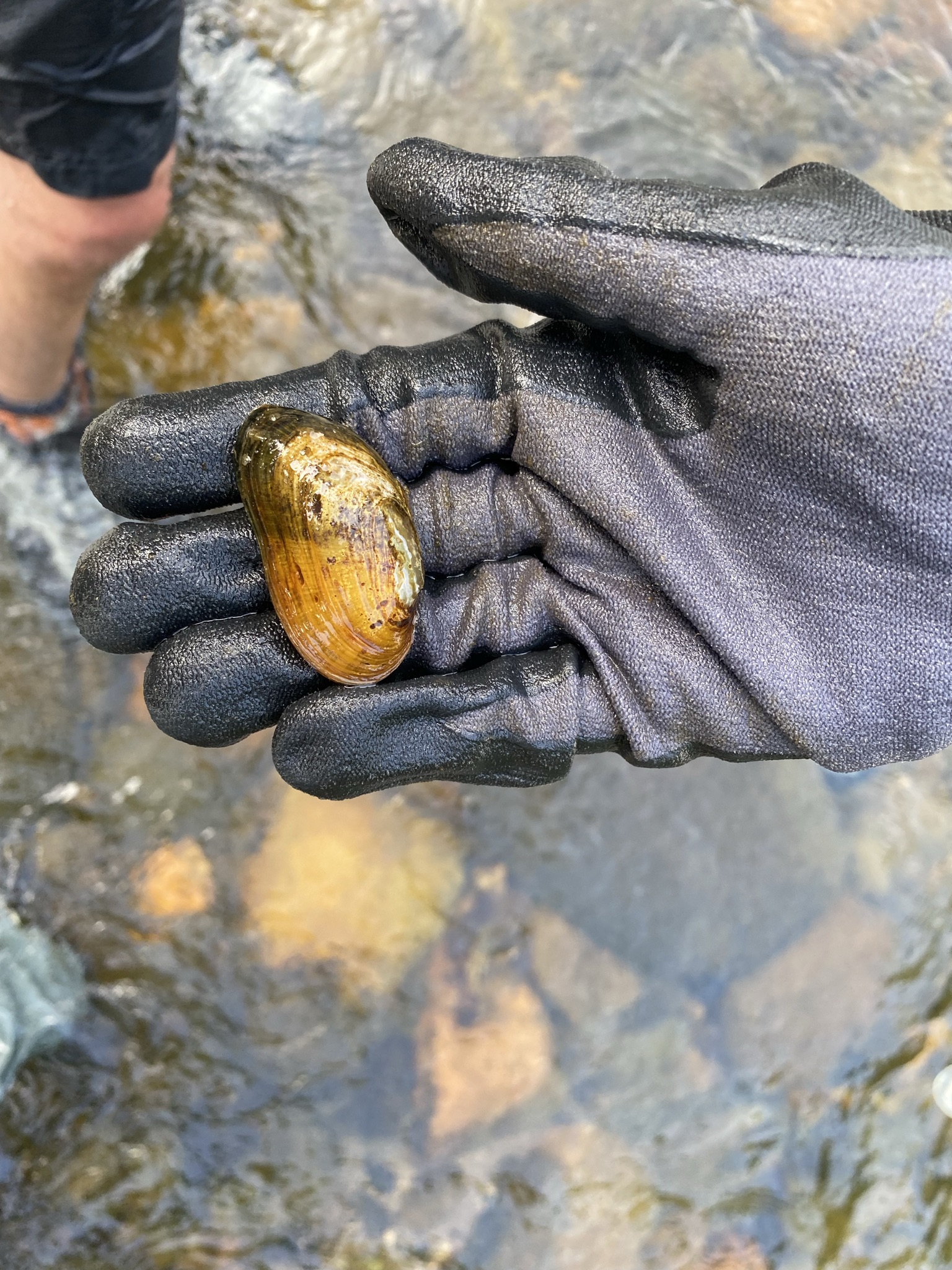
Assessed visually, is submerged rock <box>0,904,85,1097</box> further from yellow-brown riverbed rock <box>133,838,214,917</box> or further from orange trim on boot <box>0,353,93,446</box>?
orange trim on boot <box>0,353,93,446</box>

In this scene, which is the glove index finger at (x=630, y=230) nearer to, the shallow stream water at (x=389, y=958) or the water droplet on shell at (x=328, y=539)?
the water droplet on shell at (x=328, y=539)

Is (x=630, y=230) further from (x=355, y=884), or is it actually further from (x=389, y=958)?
(x=389, y=958)

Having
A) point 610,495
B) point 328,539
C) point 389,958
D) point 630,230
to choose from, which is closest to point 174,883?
point 389,958

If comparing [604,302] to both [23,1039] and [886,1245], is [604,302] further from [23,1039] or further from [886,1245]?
[886,1245]

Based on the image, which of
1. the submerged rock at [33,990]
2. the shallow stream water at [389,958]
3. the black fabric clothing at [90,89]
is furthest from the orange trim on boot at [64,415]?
the submerged rock at [33,990]

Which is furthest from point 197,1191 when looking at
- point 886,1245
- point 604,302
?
point 604,302
